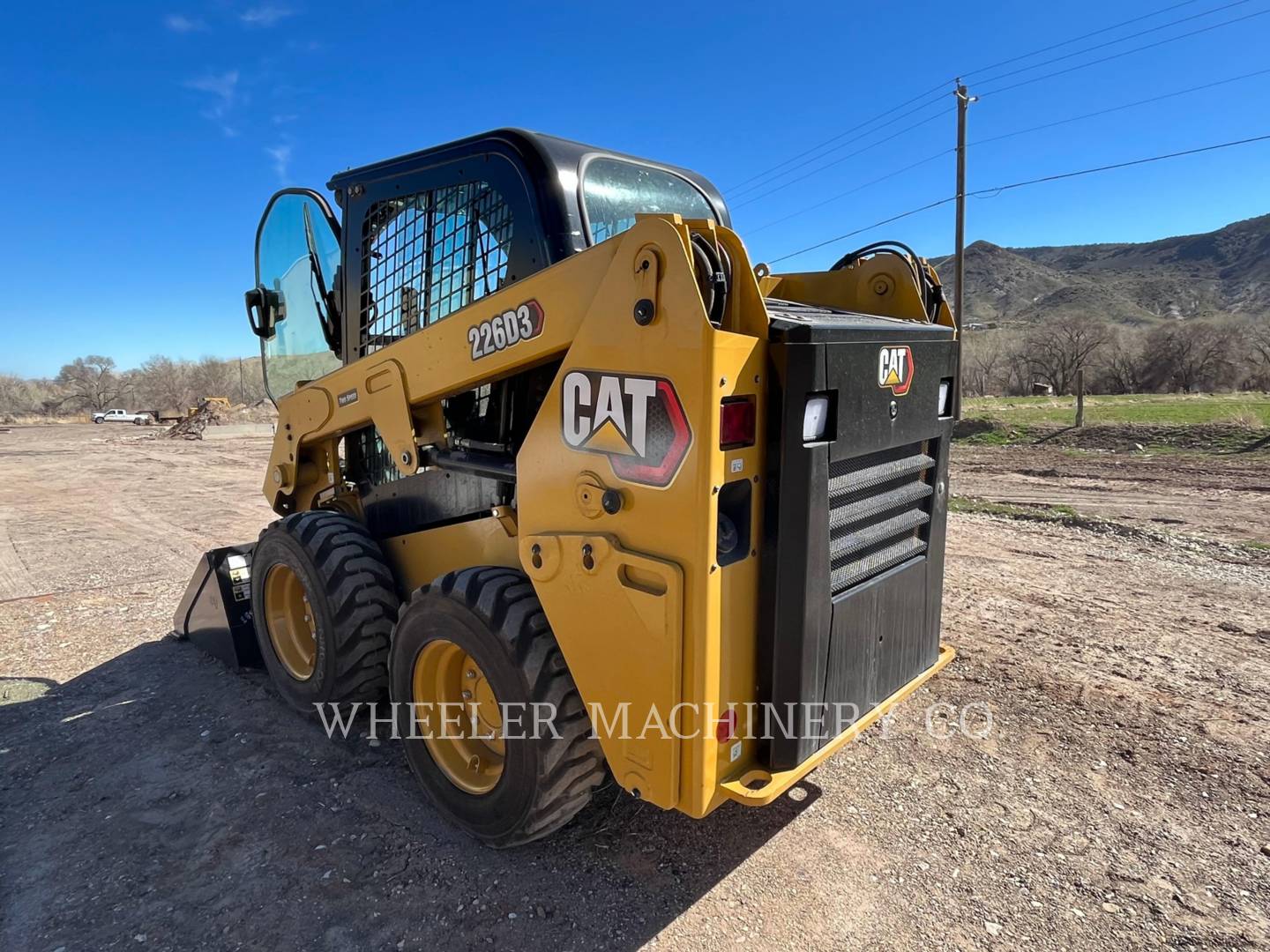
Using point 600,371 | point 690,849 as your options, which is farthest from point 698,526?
point 690,849

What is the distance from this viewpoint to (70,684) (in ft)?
14.3

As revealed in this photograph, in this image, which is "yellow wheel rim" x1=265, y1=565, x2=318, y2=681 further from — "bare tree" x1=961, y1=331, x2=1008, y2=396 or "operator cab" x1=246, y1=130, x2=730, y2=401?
"bare tree" x1=961, y1=331, x2=1008, y2=396

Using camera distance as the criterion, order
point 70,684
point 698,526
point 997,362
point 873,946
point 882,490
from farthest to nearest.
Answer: point 997,362 < point 70,684 < point 882,490 < point 873,946 < point 698,526

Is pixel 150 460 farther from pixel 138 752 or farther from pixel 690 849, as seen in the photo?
pixel 690 849

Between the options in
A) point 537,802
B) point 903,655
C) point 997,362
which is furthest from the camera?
point 997,362

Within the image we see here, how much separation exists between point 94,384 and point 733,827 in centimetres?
6544

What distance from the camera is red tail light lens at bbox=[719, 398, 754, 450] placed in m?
2.04

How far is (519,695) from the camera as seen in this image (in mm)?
2439

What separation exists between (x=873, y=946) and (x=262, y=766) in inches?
104

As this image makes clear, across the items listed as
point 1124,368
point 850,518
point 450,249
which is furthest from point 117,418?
point 1124,368

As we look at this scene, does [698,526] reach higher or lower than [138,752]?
higher

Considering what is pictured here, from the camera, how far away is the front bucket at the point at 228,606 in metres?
4.36

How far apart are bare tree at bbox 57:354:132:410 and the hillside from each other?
66.7 metres

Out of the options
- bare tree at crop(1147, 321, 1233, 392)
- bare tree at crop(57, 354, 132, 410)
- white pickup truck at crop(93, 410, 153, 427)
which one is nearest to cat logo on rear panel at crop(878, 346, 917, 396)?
bare tree at crop(1147, 321, 1233, 392)
